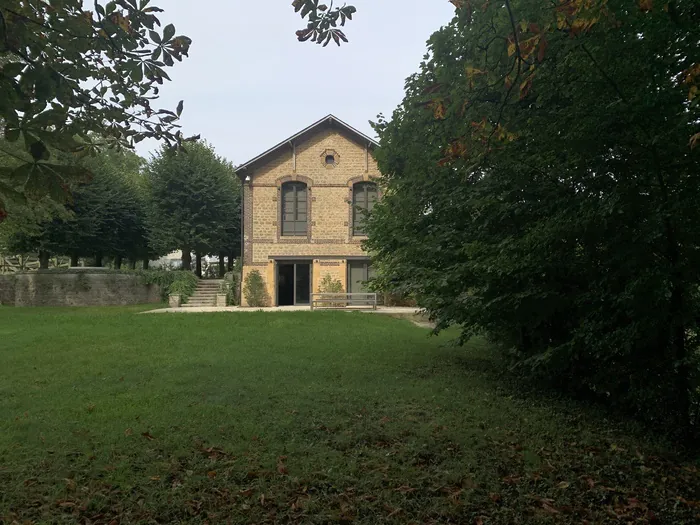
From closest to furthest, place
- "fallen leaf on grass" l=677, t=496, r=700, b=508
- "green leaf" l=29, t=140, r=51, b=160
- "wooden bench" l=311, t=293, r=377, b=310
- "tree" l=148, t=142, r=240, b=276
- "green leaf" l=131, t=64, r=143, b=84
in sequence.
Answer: "green leaf" l=29, t=140, r=51, b=160, "green leaf" l=131, t=64, r=143, b=84, "fallen leaf on grass" l=677, t=496, r=700, b=508, "wooden bench" l=311, t=293, r=377, b=310, "tree" l=148, t=142, r=240, b=276

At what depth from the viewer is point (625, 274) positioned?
4844mm

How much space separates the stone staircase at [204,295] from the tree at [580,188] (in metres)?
19.2

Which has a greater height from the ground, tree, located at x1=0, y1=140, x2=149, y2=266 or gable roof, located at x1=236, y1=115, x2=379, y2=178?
gable roof, located at x1=236, y1=115, x2=379, y2=178

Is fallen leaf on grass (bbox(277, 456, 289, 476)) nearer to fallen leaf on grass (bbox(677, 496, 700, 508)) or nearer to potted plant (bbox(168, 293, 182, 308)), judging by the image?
fallen leaf on grass (bbox(677, 496, 700, 508))

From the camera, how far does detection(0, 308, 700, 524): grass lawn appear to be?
3.44 meters

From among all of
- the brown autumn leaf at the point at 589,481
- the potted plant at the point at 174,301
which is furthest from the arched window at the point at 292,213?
the brown autumn leaf at the point at 589,481

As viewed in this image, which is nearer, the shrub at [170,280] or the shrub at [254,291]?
the shrub at [254,291]

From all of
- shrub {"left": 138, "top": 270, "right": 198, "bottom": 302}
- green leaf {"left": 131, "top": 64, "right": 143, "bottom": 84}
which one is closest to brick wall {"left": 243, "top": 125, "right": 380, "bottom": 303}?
shrub {"left": 138, "top": 270, "right": 198, "bottom": 302}

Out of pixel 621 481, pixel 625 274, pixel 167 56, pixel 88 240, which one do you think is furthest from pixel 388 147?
pixel 88 240

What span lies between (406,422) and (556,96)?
405 centimetres

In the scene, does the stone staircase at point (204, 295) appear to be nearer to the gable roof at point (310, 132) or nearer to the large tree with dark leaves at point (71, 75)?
the gable roof at point (310, 132)

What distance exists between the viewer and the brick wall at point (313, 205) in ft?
73.4

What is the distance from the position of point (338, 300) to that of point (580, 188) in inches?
622

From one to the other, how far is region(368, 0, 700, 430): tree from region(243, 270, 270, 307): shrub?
15944 millimetres
